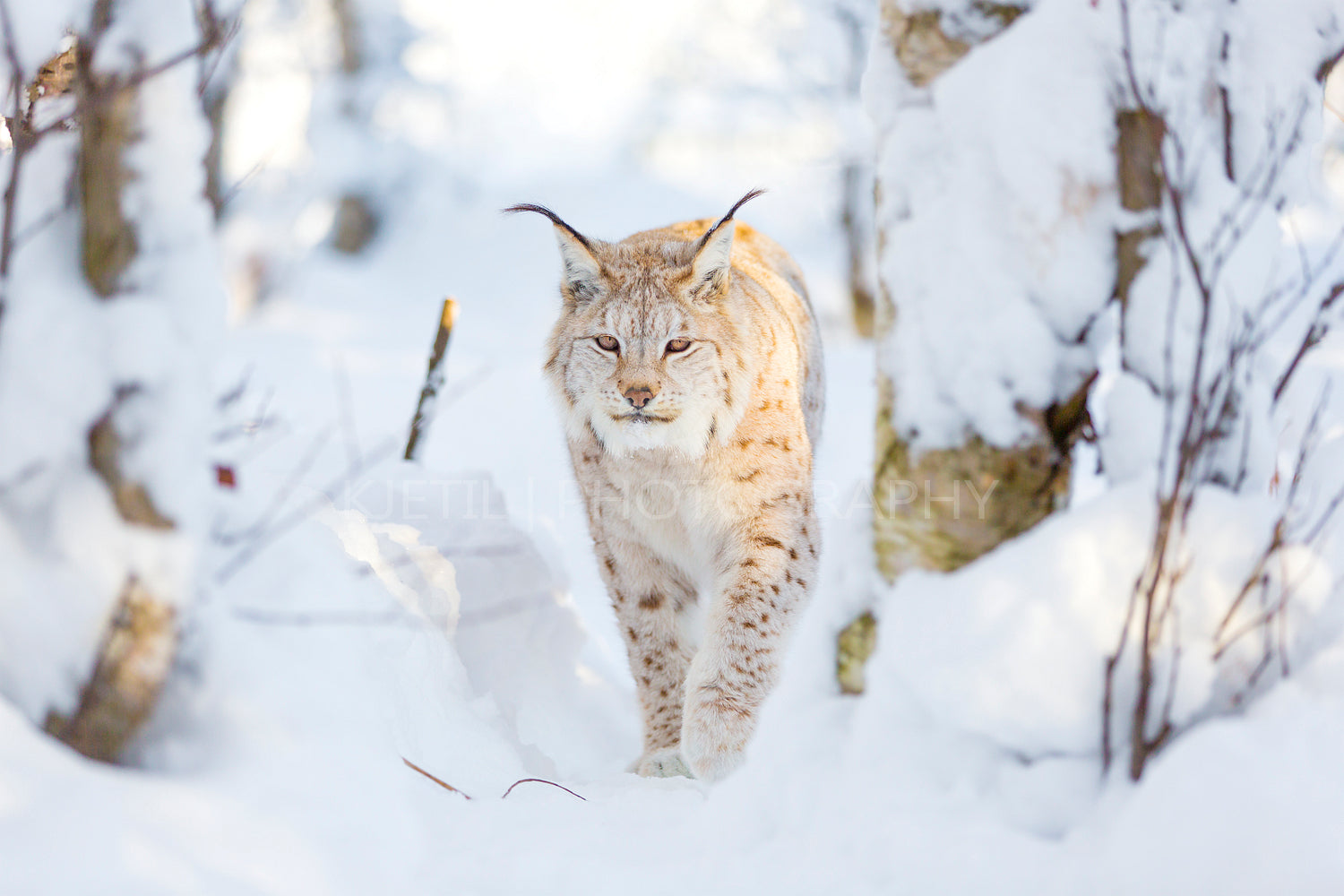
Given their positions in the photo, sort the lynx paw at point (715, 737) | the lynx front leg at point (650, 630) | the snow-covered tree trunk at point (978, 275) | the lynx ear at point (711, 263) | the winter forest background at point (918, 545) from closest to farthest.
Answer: the winter forest background at point (918, 545) < the snow-covered tree trunk at point (978, 275) < the lynx paw at point (715, 737) < the lynx ear at point (711, 263) < the lynx front leg at point (650, 630)

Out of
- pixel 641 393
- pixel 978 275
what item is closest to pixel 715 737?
pixel 641 393

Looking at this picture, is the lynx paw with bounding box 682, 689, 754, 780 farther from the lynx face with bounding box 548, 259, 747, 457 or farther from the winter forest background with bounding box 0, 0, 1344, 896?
the lynx face with bounding box 548, 259, 747, 457

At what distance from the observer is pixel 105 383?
1.65 m

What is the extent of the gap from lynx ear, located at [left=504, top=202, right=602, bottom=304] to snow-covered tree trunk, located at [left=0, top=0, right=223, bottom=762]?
1.43 meters

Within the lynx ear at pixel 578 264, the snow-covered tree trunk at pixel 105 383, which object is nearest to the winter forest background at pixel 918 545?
the snow-covered tree trunk at pixel 105 383

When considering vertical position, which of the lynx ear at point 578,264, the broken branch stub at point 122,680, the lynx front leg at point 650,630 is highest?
the lynx ear at point 578,264

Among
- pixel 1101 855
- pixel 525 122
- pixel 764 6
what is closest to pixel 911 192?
pixel 1101 855

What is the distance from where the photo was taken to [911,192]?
1.88 metres

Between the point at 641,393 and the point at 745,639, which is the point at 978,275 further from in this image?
the point at 745,639

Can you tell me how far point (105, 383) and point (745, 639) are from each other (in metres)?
1.80

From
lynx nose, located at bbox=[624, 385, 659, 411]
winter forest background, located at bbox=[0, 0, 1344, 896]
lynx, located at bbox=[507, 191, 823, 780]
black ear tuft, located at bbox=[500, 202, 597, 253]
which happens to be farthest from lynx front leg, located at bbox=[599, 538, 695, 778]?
winter forest background, located at bbox=[0, 0, 1344, 896]

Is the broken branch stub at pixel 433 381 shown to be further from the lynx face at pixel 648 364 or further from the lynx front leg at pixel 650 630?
the lynx front leg at pixel 650 630

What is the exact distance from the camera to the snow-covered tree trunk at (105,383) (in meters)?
1.63

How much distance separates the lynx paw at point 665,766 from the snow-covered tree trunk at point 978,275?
4.30ft
